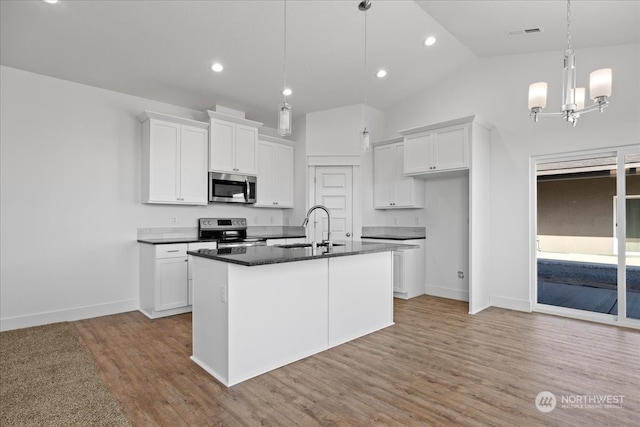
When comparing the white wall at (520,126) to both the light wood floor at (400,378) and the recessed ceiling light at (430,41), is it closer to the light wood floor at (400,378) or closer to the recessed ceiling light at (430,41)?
the recessed ceiling light at (430,41)

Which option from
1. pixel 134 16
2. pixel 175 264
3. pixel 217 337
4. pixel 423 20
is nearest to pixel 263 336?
pixel 217 337

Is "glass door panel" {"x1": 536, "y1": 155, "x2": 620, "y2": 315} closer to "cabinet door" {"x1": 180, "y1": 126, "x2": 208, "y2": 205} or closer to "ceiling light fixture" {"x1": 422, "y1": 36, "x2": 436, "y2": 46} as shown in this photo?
"ceiling light fixture" {"x1": 422, "y1": 36, "x2": 436, "y2": 46}

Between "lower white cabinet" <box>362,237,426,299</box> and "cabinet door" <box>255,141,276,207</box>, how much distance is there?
194 centimetres

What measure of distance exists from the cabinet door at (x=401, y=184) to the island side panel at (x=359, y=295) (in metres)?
1.82

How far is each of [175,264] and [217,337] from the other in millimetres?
1988

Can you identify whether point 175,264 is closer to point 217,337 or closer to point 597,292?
point 217,337

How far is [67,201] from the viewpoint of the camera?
4.10m

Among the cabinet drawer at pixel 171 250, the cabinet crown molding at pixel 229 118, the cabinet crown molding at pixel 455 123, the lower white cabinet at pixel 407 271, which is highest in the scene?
the cabinet crown molding at pixel 229 118

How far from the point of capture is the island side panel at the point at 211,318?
2.52 metres

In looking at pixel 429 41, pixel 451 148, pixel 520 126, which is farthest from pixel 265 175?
pixel 520 126

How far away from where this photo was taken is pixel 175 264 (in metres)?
4.27

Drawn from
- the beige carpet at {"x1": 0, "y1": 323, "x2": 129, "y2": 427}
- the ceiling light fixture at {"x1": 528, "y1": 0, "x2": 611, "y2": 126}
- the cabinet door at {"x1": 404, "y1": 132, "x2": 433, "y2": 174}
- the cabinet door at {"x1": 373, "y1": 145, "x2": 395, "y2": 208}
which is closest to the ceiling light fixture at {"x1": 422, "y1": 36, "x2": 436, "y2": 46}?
the cabinet door at {"x1": 404, "y1": 132, "x2": 433, "y2": 174}

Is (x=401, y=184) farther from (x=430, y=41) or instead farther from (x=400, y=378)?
(x=400, y=378)

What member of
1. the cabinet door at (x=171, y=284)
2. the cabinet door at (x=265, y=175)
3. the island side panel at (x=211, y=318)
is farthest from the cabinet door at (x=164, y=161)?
the island side panel at (x=211, y=318)
